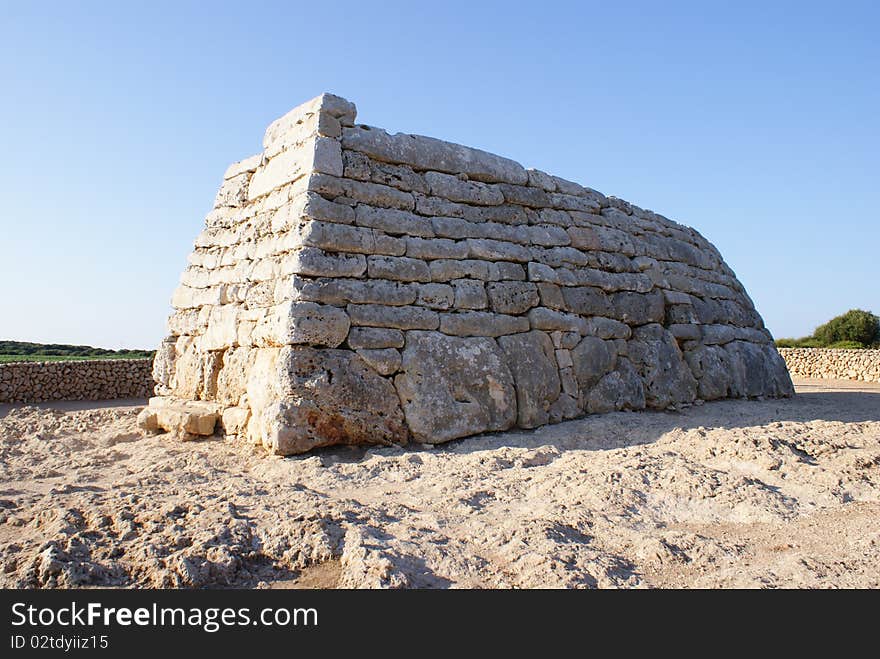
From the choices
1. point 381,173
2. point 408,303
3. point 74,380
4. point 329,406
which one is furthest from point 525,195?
point 74,380

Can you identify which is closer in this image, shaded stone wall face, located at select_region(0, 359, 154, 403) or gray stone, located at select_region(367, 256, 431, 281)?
gray stone, located at select_region(367, 256, 431, 281)

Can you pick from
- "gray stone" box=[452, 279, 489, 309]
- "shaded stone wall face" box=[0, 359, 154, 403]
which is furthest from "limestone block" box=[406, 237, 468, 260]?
"shaded stone wall face" box=[0, 359, 154, 403]

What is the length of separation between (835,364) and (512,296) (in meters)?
18.1

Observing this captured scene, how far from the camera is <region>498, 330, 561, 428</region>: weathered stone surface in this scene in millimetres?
5738

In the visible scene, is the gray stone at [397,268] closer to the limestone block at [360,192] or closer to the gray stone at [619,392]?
the limestone block at [360,192]

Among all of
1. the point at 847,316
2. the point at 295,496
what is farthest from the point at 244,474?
the point at 847,316

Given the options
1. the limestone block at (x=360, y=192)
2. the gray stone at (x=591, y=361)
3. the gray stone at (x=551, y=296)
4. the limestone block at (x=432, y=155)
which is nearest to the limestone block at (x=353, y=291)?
the limestone block at (x=360, y=192)

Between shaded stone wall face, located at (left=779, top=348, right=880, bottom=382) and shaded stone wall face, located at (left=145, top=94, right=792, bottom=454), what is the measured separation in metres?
14.3

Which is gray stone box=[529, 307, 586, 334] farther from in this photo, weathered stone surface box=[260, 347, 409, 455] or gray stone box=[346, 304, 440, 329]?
weathered stone surface box=[260, 347, 409, 455]

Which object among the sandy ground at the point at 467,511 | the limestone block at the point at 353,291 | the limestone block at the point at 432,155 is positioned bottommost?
the sandy ground at the point at 467,511

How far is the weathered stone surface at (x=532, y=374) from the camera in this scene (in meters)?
5.74

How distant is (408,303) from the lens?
546cm

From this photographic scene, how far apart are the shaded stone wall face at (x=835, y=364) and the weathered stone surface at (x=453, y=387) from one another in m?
16.5

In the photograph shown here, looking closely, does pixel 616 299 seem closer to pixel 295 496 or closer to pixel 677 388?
pixel 677 388
